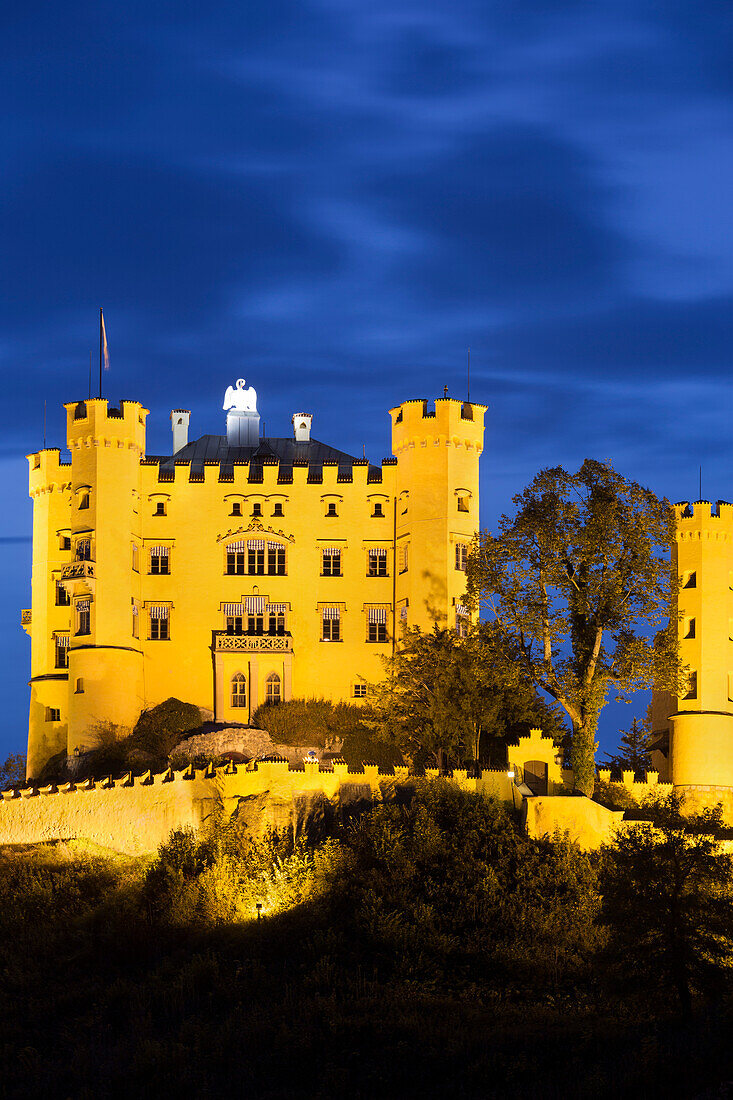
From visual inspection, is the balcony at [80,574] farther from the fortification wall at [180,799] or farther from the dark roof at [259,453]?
the fortification wall at [180,799]

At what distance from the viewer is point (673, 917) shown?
140 ft

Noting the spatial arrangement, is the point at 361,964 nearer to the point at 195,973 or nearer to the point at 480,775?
the point at 195,973

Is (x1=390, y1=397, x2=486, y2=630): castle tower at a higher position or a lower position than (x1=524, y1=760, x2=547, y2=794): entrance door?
higher

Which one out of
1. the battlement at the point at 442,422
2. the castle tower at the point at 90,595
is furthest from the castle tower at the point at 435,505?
the castle tower at the point at 90,595

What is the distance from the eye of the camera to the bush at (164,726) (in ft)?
230

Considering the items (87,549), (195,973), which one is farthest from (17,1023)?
(87,549)

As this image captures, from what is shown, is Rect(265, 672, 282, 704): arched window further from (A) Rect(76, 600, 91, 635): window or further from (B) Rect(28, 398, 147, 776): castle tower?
(A) Rect(76, 600, 91, 635): window

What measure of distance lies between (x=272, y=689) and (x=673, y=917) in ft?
116

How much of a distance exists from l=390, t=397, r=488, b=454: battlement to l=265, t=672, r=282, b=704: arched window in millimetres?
11884

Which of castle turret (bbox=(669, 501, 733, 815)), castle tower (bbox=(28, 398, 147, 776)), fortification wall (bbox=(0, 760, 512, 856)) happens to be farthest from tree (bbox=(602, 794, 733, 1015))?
castle tower (bbox=(28, 398, 147, 776))

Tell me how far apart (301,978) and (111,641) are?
28141mm

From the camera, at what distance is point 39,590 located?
259 feet

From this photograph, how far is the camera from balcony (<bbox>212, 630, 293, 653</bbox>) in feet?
249

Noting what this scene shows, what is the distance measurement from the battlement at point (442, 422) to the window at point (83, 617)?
15874 mm
